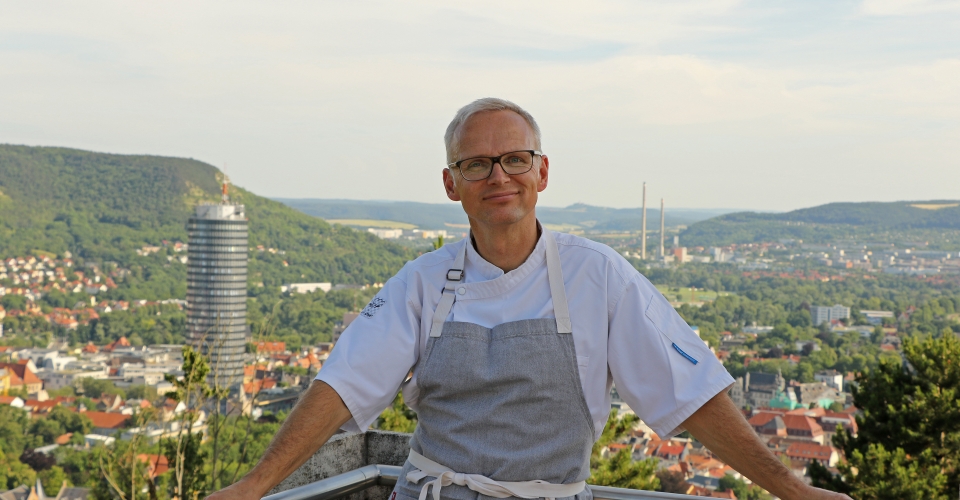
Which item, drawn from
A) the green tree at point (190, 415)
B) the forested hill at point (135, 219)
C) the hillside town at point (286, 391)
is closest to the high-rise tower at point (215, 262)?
the hillside town at point (286, 391)

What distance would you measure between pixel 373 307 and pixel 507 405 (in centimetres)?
28

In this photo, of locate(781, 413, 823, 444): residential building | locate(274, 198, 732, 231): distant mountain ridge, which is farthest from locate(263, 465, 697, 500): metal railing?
locate(274, 198, 732, 231): distant mountain ridge

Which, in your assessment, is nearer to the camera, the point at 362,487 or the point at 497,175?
the point at 497,175

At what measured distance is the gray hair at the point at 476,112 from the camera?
1.43m

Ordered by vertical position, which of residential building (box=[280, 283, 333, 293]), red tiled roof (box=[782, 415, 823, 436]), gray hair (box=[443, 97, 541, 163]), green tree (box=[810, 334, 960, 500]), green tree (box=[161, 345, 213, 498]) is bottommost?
red tiled roof (box=[782, 415, 823, 436])

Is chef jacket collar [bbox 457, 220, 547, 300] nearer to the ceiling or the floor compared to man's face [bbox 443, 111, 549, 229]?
nearer to the floor

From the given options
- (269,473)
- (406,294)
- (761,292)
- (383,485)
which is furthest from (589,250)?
(761,292)

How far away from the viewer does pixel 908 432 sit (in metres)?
7.35

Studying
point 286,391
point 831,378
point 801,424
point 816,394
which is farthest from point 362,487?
point 831,378

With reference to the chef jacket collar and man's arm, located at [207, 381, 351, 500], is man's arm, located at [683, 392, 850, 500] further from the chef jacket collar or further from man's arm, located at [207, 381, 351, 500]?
man's arm, located at [207, 381, 351, 500]

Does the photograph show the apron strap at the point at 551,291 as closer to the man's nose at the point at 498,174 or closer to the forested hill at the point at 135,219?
the man's nose at the point at 498,174

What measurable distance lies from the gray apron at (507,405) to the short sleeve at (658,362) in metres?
0.08

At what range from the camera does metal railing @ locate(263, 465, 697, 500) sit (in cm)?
151

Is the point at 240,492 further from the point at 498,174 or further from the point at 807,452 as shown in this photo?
the point at 807,452
